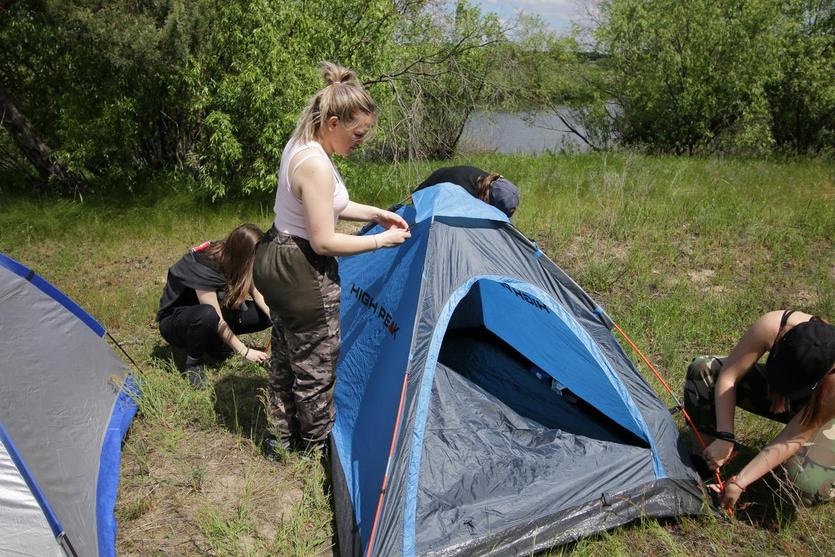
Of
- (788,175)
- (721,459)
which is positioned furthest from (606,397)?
(788,175)

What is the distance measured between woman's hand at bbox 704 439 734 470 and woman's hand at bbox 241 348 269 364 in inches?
98.0

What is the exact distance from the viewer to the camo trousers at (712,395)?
2861 mm

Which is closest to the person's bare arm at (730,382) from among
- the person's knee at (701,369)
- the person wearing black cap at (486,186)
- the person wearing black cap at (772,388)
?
the person wearing black cap at (772,388)

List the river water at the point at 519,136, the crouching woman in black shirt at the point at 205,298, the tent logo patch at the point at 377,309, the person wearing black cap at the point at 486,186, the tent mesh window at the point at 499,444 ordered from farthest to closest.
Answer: the river water at the point at 519,136, the person wearing black cap at the point at 486,186, the crouching woman in black shirt at the point at 205,298, the tent logo patch at the point at 377,309, the tent mesh window at the point at 499,444

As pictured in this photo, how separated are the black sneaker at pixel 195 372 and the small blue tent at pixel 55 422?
38cm

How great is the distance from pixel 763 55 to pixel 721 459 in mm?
10647

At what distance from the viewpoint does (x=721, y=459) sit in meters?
2.71

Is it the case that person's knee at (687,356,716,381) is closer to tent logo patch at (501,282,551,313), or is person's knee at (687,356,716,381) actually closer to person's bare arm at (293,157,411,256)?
tent logo patch at (501,282,551,313)

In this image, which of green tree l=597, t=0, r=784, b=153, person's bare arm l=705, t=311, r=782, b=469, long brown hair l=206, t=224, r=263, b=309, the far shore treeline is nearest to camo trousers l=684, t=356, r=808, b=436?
person's bare arm l=705, t=311, r=782, b=469

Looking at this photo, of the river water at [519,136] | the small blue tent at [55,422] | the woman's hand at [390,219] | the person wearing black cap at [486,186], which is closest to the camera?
the small blue tent at [55,422]

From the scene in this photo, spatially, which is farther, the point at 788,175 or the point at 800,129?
the point at 800,129

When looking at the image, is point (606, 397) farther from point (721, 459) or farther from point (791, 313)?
point (791, 313)

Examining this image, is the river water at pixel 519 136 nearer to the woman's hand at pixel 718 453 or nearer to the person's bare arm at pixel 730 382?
the person's bare arm at pixel 730 382

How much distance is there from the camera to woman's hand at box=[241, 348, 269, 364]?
3.76 m
